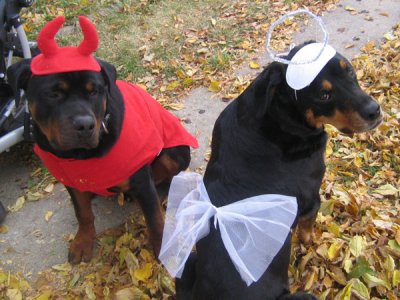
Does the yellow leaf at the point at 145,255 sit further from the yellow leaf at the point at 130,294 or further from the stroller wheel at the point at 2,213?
the stroller wheel at the point at 2,213

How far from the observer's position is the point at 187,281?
252 centimetres

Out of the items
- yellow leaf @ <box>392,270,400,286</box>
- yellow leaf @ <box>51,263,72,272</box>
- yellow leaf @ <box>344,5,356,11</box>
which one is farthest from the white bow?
yellow leaf @ <box>344,5,356,11</box>

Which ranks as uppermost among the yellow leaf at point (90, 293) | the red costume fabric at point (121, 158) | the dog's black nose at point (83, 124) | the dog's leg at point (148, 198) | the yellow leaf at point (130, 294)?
the dog's black nose at point (83, 124)

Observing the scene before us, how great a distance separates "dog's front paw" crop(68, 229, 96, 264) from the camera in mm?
3410

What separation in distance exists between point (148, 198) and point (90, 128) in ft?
2.34

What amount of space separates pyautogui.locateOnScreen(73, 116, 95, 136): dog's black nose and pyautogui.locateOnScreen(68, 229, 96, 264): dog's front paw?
1.12 m

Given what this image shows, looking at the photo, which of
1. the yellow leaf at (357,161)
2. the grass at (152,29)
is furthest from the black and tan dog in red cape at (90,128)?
the grass at (152,29)

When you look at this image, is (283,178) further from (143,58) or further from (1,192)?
(143,58)

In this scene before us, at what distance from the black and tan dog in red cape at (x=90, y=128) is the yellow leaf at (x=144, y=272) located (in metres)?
0.12

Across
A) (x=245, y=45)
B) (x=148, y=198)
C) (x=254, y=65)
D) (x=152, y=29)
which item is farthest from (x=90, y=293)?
(x=152, y=29)

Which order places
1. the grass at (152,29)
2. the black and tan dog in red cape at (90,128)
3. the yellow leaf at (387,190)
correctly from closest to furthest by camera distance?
the black and tan dog in red cape at (90,128) < the yellow leaf at (387,190) < the grass at (152,29)

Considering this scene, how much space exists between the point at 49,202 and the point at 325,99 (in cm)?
258

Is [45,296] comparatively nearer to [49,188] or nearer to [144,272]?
[144,272]

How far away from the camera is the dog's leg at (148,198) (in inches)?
118
